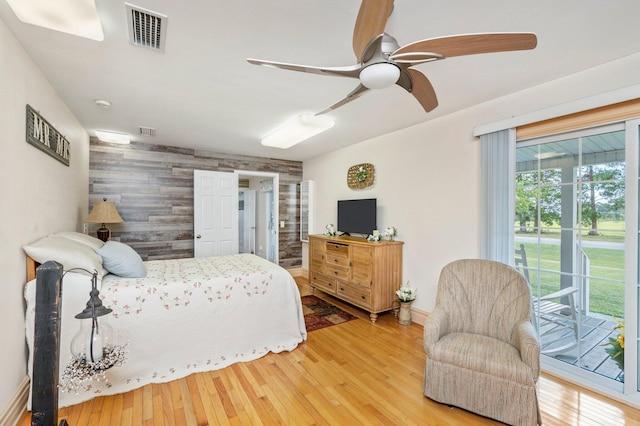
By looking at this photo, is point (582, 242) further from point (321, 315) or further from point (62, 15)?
point (62, 15)

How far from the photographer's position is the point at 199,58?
2.01 meters

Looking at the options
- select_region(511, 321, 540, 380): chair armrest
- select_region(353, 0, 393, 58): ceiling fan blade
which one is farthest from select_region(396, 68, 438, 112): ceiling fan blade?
select_region(511, 321, 540, 380): chair armrest

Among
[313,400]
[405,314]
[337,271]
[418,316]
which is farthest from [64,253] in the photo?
[418,316]

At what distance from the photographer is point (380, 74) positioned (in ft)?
4.46

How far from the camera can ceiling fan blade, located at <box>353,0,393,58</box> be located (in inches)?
44.1

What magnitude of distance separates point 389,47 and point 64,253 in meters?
2.56

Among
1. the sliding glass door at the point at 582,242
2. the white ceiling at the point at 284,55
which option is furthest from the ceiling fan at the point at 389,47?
the sliding glass door at the point at 582,242

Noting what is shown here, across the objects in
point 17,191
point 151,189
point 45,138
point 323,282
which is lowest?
point 323,282

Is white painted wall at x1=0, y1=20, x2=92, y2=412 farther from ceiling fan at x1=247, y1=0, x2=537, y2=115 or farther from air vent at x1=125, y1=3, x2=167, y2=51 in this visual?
ceiling fan at x1=247, y1=0, x2=537, y2=115

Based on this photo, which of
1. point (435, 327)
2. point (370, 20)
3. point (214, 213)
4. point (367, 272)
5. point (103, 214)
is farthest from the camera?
point (214, 213)

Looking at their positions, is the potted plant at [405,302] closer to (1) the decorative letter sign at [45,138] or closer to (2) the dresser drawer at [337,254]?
(2) the dresser drawer at [337,254]

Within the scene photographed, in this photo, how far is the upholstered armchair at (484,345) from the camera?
1.76 m

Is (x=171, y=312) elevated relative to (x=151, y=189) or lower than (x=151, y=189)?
lower

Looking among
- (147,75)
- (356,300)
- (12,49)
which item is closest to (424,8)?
(147,75)
